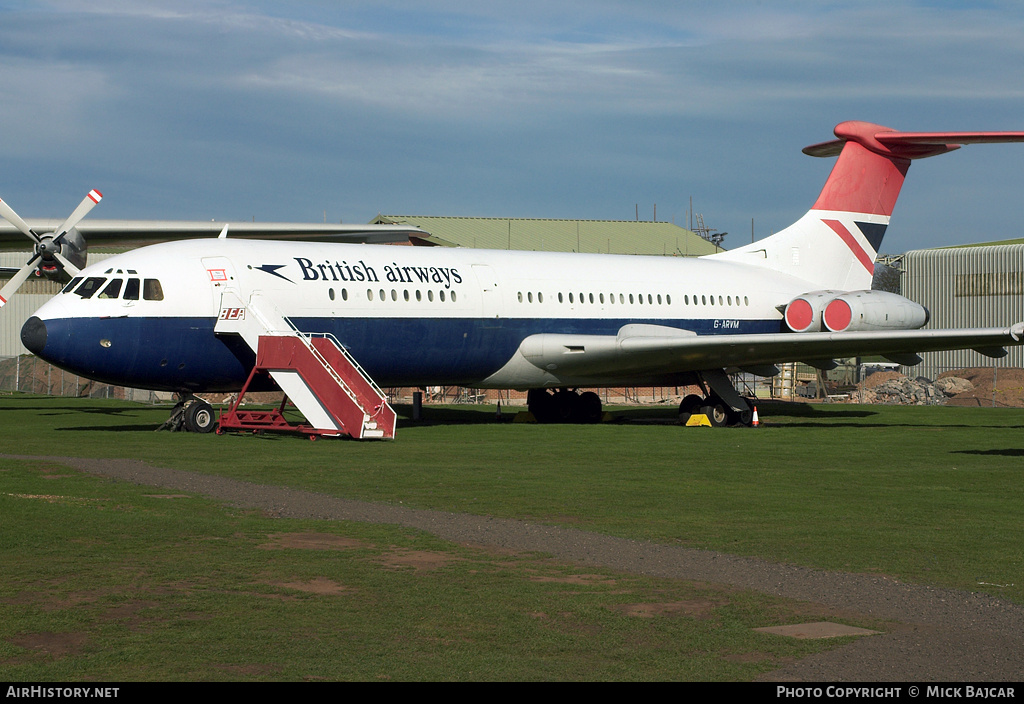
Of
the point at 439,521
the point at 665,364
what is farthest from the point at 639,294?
the point at 439,521

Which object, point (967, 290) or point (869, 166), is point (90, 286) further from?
point (967, 290)

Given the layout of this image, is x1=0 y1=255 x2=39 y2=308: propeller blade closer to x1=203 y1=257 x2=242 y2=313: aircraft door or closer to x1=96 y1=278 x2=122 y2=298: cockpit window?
x1=96 y1=278 x2=122 y2=298: cockpit window

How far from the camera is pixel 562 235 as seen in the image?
72000 millimetres

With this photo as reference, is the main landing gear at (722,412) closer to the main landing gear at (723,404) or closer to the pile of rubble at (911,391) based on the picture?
the main landing gear at (723,404)

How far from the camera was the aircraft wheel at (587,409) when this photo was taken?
106ft

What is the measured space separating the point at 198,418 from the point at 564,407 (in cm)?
1122

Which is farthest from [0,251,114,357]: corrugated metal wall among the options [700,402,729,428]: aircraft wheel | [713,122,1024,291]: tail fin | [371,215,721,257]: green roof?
[700,402,729,428]: aircraft wheel

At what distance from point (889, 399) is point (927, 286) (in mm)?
19189

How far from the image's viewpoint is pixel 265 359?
2378 cm

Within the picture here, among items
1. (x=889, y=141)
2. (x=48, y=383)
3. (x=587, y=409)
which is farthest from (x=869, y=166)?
(x=48, y=383)

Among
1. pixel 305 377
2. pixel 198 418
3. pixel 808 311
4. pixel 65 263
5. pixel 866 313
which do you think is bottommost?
pixel 198 418

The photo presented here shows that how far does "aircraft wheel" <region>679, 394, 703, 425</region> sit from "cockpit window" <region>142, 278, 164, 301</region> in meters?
13.5

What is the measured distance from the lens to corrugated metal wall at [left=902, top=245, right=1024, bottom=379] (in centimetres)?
6178
